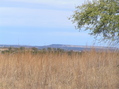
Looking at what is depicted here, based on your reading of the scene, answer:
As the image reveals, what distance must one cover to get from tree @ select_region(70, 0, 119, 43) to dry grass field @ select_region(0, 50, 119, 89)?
45.2 feet

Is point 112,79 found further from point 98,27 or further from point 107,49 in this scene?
point 98,27

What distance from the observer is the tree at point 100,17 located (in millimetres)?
29172

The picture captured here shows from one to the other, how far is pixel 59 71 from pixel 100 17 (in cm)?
1831

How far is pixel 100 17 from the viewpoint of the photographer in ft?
98.5

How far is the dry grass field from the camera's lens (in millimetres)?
10523

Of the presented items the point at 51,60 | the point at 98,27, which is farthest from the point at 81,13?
the point at 51,60

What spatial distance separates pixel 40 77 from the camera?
37.0ft

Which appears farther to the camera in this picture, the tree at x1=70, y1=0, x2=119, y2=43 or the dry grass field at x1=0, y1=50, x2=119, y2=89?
the tree at x1=70, y1=0, x2=119, y2=43

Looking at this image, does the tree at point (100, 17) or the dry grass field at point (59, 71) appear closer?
the dry grass field at point (59, 71)

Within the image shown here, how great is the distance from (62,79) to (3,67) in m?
2.78

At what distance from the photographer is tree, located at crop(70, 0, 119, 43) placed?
29.2 meters

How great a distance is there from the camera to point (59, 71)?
12.5 m

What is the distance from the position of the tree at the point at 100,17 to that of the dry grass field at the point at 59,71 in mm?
13774

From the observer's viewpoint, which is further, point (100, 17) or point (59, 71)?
point (100, 17)
